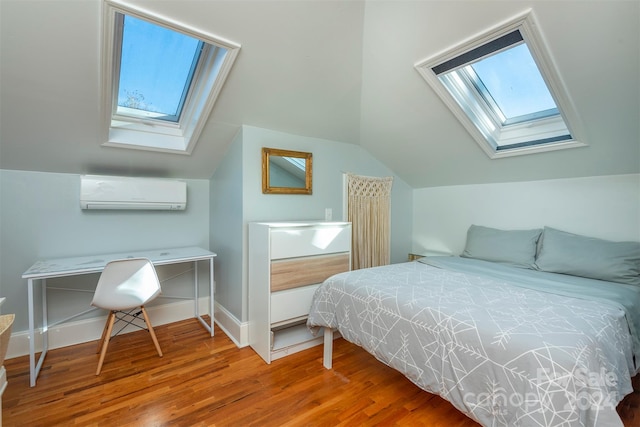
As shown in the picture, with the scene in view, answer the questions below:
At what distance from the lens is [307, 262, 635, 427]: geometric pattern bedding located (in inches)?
40.1

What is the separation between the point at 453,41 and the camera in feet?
6.22

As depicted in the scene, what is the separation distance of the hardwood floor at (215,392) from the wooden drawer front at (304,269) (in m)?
0.61

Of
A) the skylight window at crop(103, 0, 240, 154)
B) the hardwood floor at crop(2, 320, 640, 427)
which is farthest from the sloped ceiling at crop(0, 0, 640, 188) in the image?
the hardwood floor at crop(2, 320, 640, 427)

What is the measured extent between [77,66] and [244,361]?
2.30 metres

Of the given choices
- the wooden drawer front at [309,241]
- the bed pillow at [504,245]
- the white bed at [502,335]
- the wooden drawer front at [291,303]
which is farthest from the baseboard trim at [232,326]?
the bed pillow at [504,245]

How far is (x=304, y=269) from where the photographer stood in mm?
2377

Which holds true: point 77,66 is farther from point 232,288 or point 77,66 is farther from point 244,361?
point 244,361

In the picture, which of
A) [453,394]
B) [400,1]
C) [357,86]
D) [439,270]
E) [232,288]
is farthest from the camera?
[232,288]

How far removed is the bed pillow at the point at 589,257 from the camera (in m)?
2.05

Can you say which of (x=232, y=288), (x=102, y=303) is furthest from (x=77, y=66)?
(x=232, y=288)

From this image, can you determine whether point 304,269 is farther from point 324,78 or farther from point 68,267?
point 68,267

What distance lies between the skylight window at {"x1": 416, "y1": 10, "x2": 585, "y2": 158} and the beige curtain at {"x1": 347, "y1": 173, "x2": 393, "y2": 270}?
3.91ft

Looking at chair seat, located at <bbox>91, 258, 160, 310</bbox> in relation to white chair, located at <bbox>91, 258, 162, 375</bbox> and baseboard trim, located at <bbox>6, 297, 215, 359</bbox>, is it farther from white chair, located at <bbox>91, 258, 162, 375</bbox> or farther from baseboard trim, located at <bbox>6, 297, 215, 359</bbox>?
baseboard trim, located at <bbox>6, 297, 215, 359</bbox>

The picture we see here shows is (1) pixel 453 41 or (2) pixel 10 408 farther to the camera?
(1) pixel 453 41
